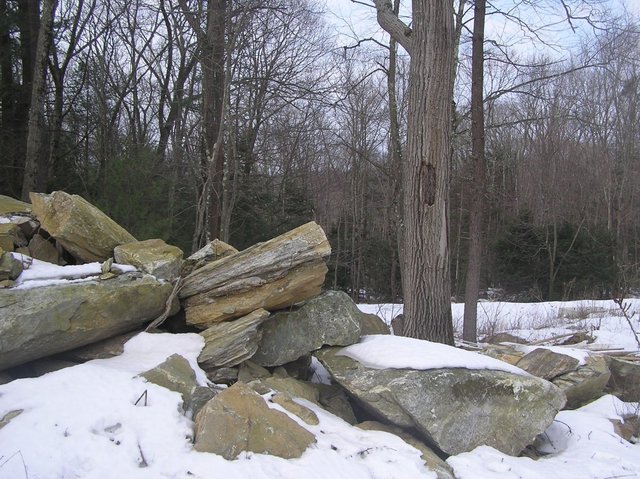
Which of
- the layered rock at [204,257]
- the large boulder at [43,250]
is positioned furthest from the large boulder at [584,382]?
the large boulder at [43,250]

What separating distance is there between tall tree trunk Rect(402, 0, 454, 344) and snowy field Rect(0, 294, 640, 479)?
4.60 ft

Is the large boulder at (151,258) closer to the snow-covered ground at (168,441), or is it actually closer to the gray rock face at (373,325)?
the snow-covered ground at (168,441)

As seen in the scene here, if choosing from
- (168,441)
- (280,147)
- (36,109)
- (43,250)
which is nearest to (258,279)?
(168,441)

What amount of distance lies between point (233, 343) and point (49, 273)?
161 cm

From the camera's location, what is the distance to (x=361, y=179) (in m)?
27.4

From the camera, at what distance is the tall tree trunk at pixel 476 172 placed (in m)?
9.62

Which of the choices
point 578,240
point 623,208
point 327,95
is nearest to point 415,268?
point 327,95

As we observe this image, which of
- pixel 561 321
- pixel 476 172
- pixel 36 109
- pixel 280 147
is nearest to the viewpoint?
pixel 476 172

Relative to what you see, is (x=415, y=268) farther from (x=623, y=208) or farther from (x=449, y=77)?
(x=623, y=208)

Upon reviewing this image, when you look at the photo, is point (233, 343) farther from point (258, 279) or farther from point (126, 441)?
point (126, 441)

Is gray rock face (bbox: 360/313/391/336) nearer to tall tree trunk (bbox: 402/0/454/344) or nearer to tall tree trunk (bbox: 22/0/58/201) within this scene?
tall tree trunk (bbox: 402/0/454/344)

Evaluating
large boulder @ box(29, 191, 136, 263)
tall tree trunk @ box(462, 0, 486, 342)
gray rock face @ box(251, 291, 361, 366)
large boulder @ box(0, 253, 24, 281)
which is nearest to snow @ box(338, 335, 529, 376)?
gray rock face @ box(251, 291, 361, 366)

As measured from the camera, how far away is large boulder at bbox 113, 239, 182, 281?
16.1ft

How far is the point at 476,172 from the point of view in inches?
384
